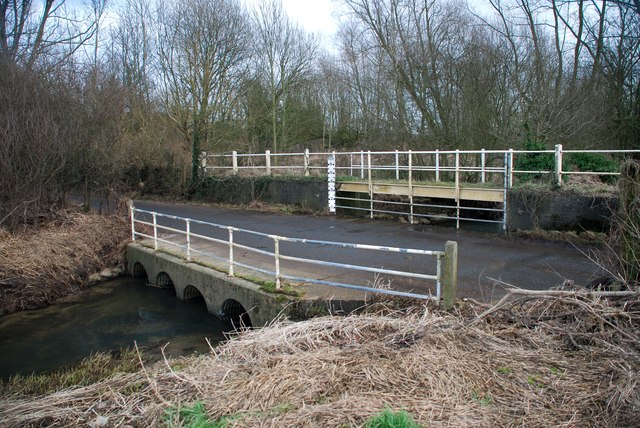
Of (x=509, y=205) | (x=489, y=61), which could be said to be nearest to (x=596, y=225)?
(x=509, y=205)

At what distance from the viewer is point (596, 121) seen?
19.6 metres

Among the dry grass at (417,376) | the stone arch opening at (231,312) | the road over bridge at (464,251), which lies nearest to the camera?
the dry grass at (417,376)

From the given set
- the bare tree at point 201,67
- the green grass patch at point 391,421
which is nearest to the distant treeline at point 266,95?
the bare tree at point 201,67

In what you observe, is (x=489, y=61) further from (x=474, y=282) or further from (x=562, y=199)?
(x=474, y=282)

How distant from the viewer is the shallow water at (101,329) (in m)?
8.17

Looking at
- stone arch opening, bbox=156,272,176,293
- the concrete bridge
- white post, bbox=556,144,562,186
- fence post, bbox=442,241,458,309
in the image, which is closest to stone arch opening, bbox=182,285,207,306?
the concrete bridge

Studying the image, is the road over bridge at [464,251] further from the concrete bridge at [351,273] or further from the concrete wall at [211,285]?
the concrete wall at [211,285]

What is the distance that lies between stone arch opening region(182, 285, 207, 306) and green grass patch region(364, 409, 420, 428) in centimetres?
770

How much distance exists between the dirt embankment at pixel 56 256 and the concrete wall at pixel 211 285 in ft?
2.62

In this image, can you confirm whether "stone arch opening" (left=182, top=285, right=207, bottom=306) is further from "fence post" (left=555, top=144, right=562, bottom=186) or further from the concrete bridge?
"fence post" (left=555, top=144, right=562, bottom=186)

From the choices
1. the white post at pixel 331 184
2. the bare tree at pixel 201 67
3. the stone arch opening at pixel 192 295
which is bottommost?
the stone arch opening at pixel 192 295

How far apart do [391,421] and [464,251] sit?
7.53 m

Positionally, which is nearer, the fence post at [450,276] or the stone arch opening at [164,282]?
the fence post at [450,276]

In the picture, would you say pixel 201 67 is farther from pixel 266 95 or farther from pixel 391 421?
pixel 391 421
